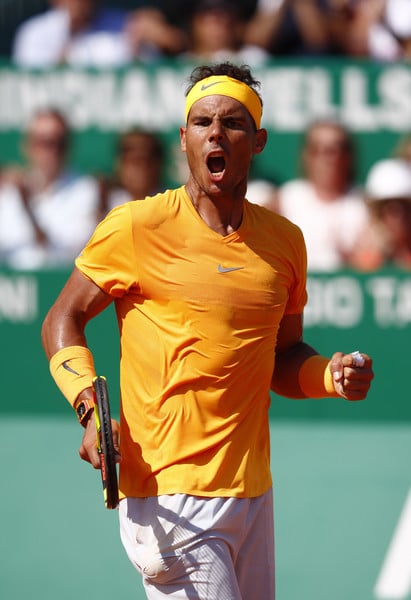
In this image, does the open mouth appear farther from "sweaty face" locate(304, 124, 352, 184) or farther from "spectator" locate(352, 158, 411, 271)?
"sweaty face" locate(304, 124, 352, 184)

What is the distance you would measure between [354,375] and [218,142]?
2.46ft

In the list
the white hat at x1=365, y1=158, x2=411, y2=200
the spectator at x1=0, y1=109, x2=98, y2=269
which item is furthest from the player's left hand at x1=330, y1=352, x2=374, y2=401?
the spectator at x1=0, y1=109, x2=98, y2=269

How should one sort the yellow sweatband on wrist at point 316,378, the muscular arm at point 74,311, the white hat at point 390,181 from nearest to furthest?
the muscular arm at point 74,311
the yellow sweatband on wrist at point 316,378
the white hat at point 390,181

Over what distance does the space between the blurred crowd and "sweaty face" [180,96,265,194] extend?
488 centimetres

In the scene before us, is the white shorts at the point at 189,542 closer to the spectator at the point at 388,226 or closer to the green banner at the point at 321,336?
the green banner at the point at 321,336

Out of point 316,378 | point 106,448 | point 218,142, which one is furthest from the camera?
point 316,378

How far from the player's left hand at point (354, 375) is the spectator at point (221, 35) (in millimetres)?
6036

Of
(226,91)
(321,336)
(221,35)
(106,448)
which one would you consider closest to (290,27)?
(221,35)

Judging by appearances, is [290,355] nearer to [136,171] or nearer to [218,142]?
[218,142]

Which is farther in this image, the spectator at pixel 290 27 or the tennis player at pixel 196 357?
the spectator at pixel 290 27

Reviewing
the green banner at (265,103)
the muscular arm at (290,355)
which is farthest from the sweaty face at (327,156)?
the muscular arm at (290,355)

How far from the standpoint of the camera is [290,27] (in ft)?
30.5

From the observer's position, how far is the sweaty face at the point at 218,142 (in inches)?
127

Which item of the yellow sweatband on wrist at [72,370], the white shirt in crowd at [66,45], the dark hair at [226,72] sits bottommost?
the yellow sweatband on wrist at [72,370]
